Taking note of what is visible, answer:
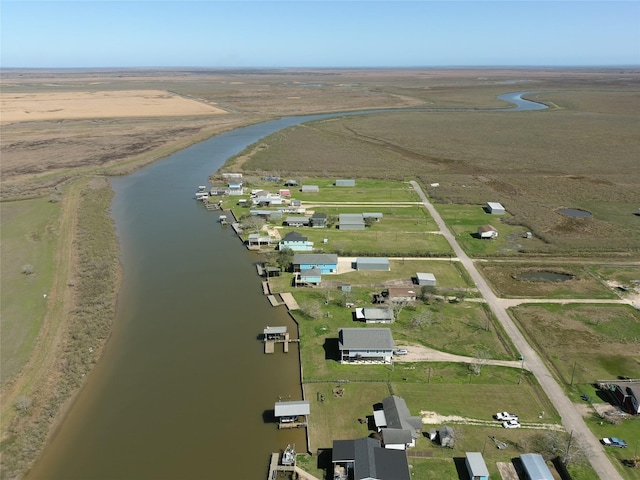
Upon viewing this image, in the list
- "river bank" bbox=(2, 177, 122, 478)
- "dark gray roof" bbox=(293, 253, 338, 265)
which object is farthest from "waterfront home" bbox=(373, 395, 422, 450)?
"river bank" bbox=(2, 177, 122, 478)

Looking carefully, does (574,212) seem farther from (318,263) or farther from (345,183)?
(318,263)

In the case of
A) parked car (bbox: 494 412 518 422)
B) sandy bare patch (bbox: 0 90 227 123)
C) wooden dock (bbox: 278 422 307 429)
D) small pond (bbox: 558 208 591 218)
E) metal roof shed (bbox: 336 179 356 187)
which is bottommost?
wooden dock (bbox: 278 422 307 429)

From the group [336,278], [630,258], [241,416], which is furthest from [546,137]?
[241,416]

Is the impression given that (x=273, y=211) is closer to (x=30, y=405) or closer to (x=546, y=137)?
(x=30, y=405)

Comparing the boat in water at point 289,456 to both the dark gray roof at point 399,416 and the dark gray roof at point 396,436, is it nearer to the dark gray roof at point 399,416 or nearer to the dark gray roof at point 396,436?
the dark gray roof at point 396,436

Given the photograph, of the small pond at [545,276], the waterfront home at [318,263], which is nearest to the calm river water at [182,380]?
the waterfront home at [318,263]

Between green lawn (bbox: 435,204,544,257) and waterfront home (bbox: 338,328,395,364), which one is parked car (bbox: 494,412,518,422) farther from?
green lawn (bbox: 435,204,544,257)
